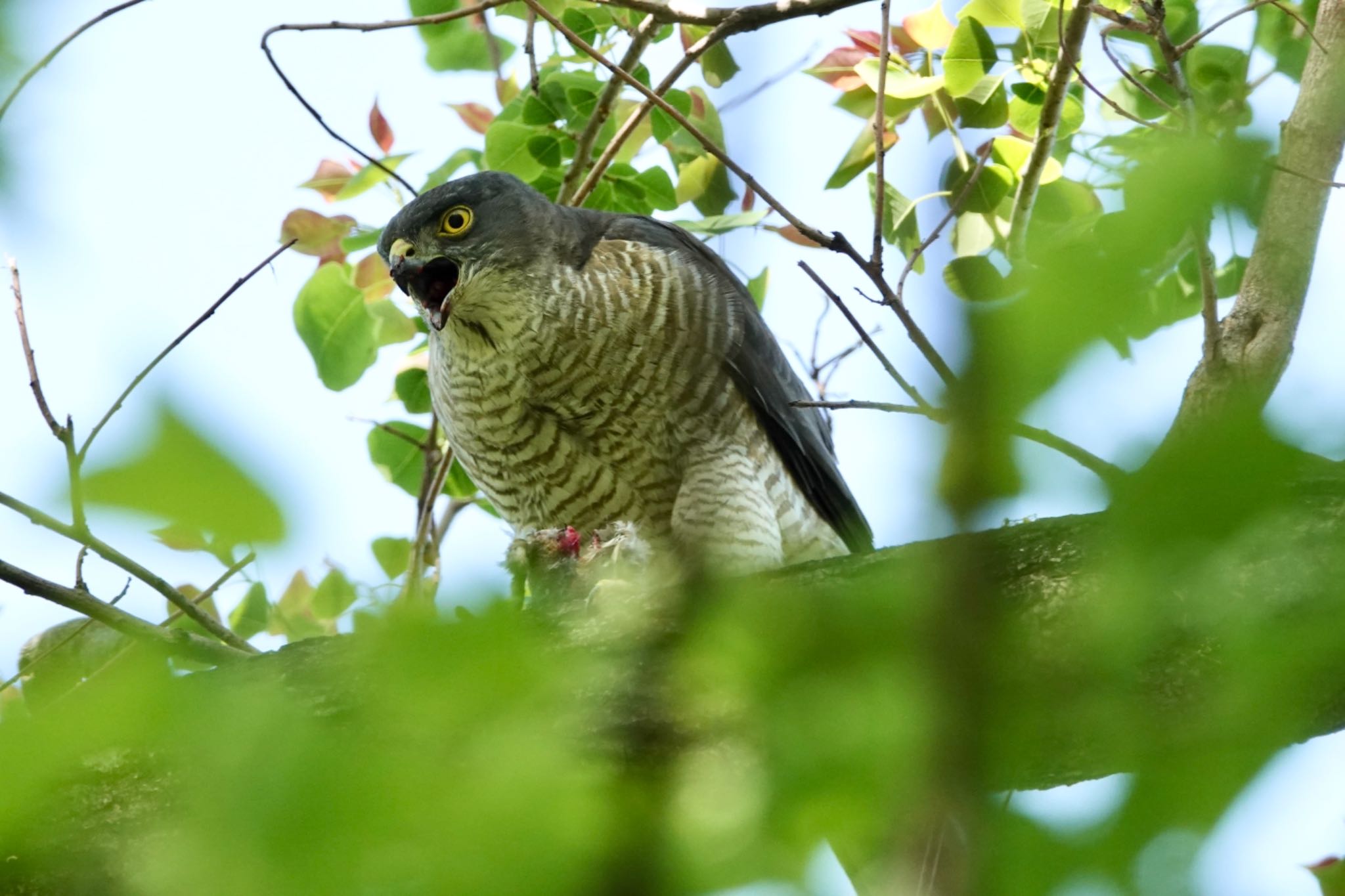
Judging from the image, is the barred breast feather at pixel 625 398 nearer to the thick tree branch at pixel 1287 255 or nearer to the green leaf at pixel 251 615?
the green leaf at pixel 251 615

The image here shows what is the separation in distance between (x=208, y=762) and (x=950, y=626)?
15.6 inches

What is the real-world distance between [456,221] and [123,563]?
2917 millimetres

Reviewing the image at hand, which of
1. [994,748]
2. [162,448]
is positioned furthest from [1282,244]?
[162,448]

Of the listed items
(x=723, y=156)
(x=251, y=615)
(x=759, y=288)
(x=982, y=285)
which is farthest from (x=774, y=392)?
(x=982, y=285)

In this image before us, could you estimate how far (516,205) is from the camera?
15.2 feet

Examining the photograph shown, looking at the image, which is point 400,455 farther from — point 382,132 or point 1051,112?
point 1051,112

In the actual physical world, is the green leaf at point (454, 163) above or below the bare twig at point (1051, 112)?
above

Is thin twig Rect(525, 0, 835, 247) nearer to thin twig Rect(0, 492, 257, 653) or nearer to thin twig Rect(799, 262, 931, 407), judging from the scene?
thin twig Rect(799, 262, 931, 407)

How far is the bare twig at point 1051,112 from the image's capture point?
3514 mm

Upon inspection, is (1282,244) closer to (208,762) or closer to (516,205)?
(208,762)

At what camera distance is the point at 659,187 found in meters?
4.70

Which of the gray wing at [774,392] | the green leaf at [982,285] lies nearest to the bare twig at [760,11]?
the gray wing at [774,392]

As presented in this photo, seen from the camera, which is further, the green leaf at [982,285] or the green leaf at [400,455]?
the green leaf at [400,455]

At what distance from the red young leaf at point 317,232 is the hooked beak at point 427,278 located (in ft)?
1.34
